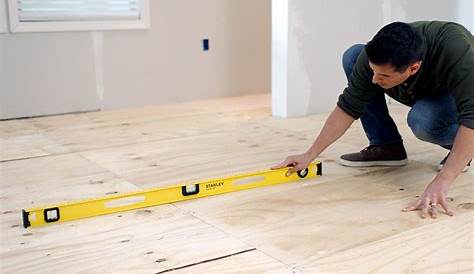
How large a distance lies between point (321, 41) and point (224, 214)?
2195 millimetres

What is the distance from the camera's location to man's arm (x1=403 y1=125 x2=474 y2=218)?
1782 millimetres

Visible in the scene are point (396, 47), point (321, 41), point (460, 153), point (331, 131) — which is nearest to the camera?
point (396, 47)

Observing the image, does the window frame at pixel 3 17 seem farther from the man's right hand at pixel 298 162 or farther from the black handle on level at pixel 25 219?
the man's right hand at pixel 298 162

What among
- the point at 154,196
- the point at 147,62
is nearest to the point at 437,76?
the point at 154,196

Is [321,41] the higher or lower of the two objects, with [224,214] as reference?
higher

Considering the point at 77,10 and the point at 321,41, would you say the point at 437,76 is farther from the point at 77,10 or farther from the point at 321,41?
the point at 77,10

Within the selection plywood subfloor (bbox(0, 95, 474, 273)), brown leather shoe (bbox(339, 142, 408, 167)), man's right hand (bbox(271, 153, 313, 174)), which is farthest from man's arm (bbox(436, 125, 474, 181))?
brown leather shoe (bbox(339, 142, 408, 167))

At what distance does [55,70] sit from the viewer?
3922mm

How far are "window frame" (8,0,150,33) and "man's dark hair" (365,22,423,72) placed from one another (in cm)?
272

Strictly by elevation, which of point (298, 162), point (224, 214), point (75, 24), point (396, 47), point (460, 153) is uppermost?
point (75, 24)

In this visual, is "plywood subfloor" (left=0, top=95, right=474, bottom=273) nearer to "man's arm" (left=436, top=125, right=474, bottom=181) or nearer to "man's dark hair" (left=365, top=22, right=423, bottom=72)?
"man's arm" (left=436, top=125, right=474, bottom=181)

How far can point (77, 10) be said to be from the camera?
3945mm

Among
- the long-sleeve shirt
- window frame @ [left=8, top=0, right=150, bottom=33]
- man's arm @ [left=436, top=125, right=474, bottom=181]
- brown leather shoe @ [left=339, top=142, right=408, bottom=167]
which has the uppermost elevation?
window frame @ [left=8, top=0, right=150, bottom=33]

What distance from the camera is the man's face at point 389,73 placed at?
1.73 meters
